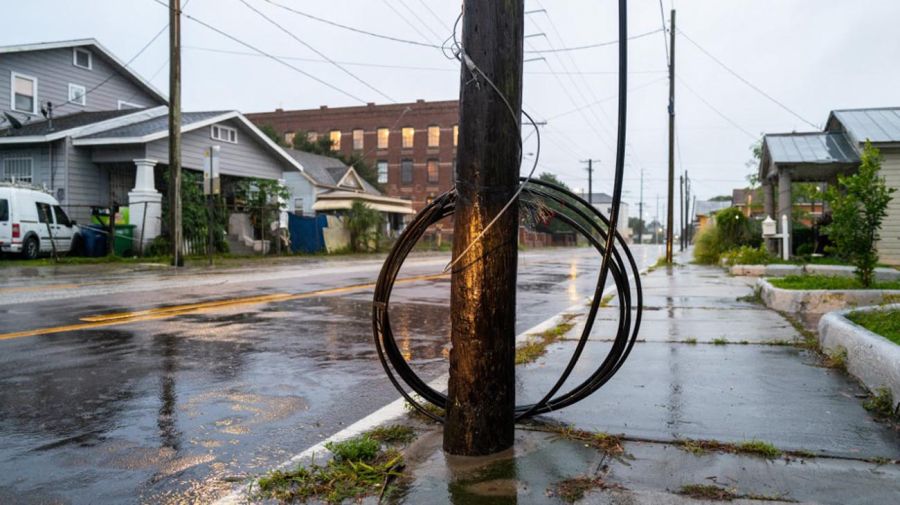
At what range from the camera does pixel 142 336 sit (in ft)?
23.7

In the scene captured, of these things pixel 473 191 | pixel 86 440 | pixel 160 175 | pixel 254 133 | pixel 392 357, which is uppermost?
pixel 254 133

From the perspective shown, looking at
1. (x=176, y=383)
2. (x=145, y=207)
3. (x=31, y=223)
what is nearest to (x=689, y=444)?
(x=176, y=383)

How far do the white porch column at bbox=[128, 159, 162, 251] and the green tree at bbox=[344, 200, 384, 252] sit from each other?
12296 mm

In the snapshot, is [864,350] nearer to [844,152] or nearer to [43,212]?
[844,152]

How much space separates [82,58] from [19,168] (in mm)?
6574

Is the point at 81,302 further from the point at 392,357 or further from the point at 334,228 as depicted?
the point at 334,228

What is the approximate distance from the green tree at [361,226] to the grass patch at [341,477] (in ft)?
108

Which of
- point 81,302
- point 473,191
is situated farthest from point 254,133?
point 473,191

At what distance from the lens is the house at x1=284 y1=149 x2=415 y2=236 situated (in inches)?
1646

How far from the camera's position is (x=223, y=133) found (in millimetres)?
29938

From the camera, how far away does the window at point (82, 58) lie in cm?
2933

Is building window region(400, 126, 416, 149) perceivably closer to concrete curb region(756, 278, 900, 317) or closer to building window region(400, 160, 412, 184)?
building window region(400, 160, 412, 184)

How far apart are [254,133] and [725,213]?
2044 cm

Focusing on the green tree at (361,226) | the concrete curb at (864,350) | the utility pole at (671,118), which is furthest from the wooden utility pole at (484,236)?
the green tree at (361,226)
